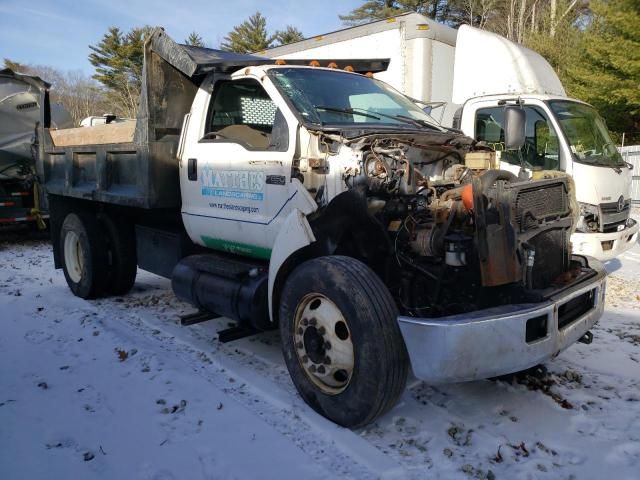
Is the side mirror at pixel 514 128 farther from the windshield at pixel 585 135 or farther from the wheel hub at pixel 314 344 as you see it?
the windshield at pixel 585 135

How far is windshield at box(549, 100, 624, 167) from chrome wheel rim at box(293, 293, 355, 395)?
485cm

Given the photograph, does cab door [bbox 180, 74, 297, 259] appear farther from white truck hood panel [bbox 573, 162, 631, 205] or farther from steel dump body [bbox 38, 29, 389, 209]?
white truck hood panel [bbox 573, 162, 631, 205]

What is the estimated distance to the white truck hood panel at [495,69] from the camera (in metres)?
7.90

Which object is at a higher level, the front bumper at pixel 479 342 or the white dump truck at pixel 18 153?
the white dump truck at pixel 18 153

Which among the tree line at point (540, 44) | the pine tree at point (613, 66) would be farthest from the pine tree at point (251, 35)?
the pine tree at point (613, 66)

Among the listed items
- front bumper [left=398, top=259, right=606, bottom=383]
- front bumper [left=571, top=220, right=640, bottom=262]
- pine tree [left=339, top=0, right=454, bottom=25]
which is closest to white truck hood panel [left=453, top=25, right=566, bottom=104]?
front bumper [left=571, top=220, right=640, bottom=262]

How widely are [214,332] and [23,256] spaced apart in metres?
5.81

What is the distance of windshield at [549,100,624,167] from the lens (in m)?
6.87

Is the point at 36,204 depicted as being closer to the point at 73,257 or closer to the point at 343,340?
the point at 73,257

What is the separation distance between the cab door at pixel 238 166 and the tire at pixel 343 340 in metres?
0.74

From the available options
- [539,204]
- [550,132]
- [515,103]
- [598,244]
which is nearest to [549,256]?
[539,204]

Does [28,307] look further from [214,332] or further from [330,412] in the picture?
[330,412]

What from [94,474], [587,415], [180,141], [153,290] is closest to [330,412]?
[94,474]

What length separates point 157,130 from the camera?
193 inches
